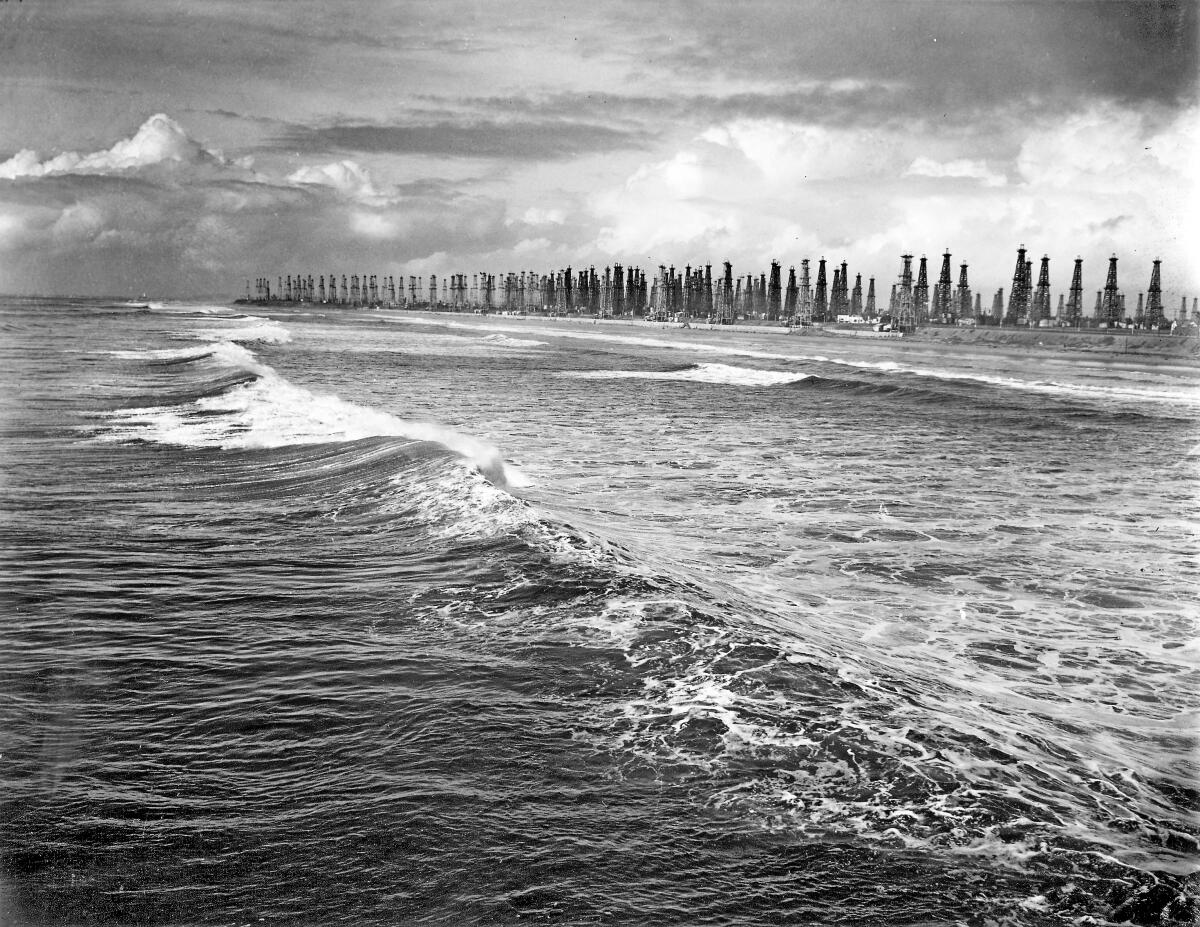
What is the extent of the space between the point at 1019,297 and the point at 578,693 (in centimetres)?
13338

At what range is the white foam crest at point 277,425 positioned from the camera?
62.8 feet

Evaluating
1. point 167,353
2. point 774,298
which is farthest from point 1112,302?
point 167,353

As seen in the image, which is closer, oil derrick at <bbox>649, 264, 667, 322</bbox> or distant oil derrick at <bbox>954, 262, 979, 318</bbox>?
distant oil derrick at <bbox>954, 262, 979, 318</bbox>

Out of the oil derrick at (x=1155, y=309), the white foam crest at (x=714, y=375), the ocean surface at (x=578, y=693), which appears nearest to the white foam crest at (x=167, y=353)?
the white foam crest at (x=714, y=375)

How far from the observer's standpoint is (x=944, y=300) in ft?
445

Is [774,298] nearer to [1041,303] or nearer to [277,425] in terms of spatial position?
[1041,303]

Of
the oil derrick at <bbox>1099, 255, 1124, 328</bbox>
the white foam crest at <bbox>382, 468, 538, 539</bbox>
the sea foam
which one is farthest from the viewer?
the oil derrick at <bbox>1099, 255, 1124, 328</bbox>

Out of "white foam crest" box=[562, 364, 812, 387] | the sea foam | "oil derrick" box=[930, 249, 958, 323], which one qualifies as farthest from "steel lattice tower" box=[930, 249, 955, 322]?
the sea foam

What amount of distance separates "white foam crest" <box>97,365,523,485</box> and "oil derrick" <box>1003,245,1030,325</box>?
111 meters

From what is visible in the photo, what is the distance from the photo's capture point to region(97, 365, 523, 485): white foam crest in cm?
1913

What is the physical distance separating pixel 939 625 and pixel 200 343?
5365 centimetres

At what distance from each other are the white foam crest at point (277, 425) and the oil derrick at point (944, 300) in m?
118

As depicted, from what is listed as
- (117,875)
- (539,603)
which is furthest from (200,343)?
(117,875)

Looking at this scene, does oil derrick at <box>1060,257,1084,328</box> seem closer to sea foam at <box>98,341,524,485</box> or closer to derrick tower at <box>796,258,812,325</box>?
derrick tower at <box>796,258,812,325</box>
